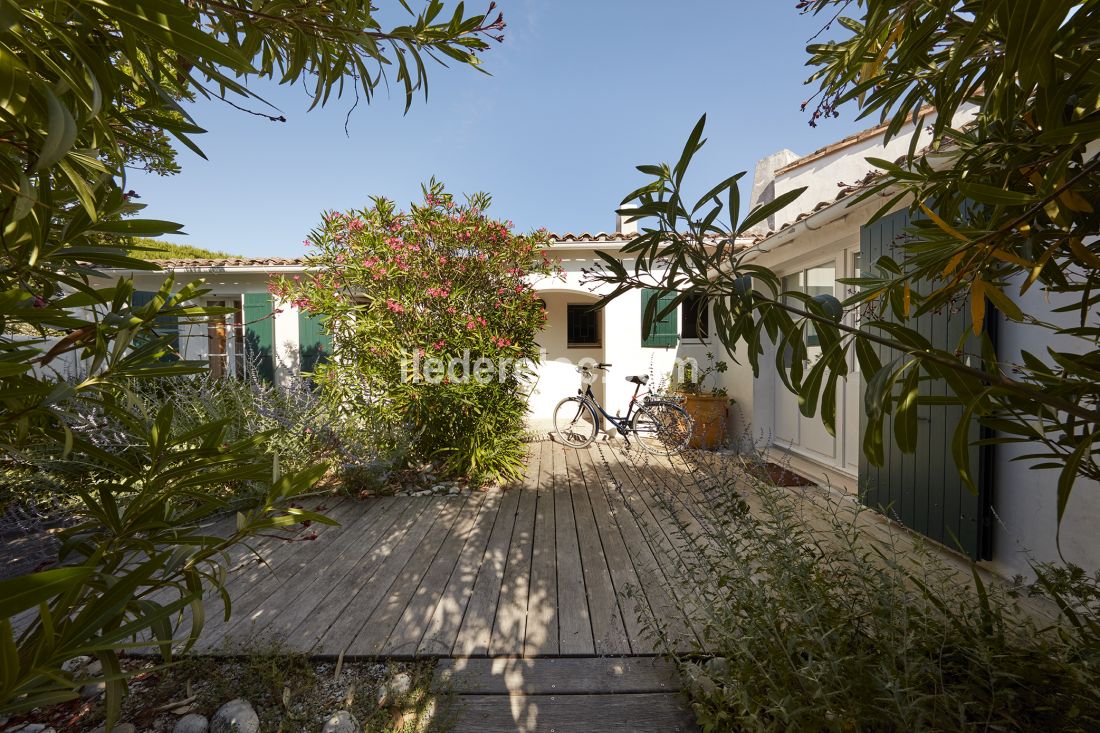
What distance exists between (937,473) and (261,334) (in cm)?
762

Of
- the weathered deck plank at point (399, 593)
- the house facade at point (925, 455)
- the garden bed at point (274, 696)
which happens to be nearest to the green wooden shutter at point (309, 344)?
the weathered deck plank at point (399, 593)

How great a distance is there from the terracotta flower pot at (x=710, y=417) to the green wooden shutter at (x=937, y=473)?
99.5 inches

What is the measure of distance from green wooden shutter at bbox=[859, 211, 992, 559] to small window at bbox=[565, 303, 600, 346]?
4.89 meters

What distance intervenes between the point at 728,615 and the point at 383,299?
378cm

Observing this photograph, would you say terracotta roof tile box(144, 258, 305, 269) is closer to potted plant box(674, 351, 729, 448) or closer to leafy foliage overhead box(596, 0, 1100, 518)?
potted plant box(674, 351, 729, 448)

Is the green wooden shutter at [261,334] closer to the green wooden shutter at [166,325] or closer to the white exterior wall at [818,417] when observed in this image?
the green wooden shutter at [166,325]

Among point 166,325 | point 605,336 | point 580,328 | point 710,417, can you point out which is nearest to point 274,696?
point 166,325

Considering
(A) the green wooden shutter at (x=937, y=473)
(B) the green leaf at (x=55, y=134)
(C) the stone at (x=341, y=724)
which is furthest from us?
(A) the green wooden shutter at (x=937, y=473)

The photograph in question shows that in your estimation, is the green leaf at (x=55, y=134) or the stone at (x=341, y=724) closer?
the green leaf at (x=55, y=134)

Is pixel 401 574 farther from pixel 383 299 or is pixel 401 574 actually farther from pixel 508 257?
pixel 508 257

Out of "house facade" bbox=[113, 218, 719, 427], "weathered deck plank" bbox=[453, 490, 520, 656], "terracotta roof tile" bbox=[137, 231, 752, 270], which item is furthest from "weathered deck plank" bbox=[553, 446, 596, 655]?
"terracotta roof tile" bbox=[137, 231, 752, 270]

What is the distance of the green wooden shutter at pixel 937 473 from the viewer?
2.31 m

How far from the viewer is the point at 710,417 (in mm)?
5574

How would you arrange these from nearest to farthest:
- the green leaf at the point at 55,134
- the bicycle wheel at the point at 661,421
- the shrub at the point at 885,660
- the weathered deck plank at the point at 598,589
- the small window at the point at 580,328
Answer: the green leaf at the point at 55,134 < the shrub at the point at 885,660 < the weathered deck plank at the point at 598,589 < the bicycle wheel at the point at 661,421 < the small window at the point at 580,328
